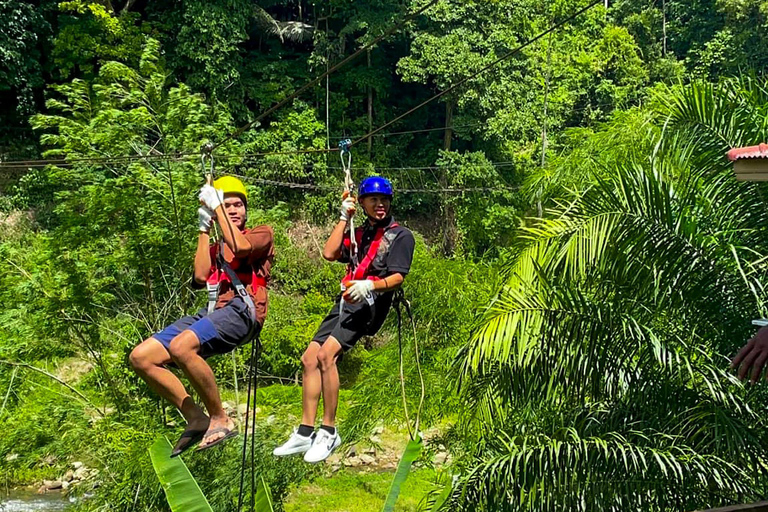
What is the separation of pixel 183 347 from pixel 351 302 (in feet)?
3.16

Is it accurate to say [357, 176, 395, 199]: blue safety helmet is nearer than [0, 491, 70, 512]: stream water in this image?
Yes

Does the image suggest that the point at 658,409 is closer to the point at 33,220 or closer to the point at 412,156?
the point at 33,220

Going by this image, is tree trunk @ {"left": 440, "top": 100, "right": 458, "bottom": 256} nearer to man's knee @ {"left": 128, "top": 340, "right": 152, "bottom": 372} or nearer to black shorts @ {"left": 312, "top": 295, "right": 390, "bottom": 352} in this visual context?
black shorts @ {"left": 312, "top": 295, "right": 390, "bottom": 352}

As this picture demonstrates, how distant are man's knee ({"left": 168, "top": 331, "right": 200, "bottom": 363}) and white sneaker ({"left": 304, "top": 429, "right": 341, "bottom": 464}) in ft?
2.90

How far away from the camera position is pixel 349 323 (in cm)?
460

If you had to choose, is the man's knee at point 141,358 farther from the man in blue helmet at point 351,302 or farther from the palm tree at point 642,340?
the palm tree at point 642,340

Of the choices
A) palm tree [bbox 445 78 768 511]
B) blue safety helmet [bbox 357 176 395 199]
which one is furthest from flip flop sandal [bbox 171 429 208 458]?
palm tree [bbox 445 78 768 511]

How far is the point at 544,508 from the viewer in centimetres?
471

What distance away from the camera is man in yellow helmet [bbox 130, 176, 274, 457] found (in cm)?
414

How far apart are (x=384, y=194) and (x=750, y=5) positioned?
32501 mm

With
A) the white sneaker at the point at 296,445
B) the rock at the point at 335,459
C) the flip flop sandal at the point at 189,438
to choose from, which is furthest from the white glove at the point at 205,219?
the rock at the point at 335,459

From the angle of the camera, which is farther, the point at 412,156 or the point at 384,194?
the point at 412,156

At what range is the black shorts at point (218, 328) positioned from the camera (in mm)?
4180

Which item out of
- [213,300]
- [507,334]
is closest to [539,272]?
[507,334]
